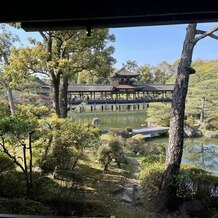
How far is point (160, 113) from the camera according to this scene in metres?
15.2

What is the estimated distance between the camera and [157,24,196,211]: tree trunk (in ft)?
15.3

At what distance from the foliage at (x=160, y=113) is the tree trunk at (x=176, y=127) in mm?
10088

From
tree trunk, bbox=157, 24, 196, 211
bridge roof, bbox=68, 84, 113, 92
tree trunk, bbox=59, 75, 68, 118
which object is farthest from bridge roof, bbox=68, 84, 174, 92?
tree trunk, bbox=157, 24, 196, 211

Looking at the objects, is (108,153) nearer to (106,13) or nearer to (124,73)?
(106,13)

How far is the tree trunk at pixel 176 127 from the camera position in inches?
183

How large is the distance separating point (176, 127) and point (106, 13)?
3.60 meters

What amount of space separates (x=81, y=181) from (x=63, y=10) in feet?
14.9

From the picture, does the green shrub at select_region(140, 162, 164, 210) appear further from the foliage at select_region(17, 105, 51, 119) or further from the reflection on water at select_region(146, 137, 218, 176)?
the reflection on water at select_region(146, 137, 218, 176)

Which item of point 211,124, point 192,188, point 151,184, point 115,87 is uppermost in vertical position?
point 192,188

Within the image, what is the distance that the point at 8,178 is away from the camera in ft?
13.3

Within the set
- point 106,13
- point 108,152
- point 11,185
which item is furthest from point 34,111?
point 106,13

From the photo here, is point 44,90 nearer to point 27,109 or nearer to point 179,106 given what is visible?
point 27,109

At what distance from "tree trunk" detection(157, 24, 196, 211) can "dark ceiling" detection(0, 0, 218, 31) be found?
10.9 ft

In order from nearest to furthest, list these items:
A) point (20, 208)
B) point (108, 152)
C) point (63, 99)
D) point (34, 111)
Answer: point (20, 208)
point (34, 111)
point (108, 152)
point (63, 99)
